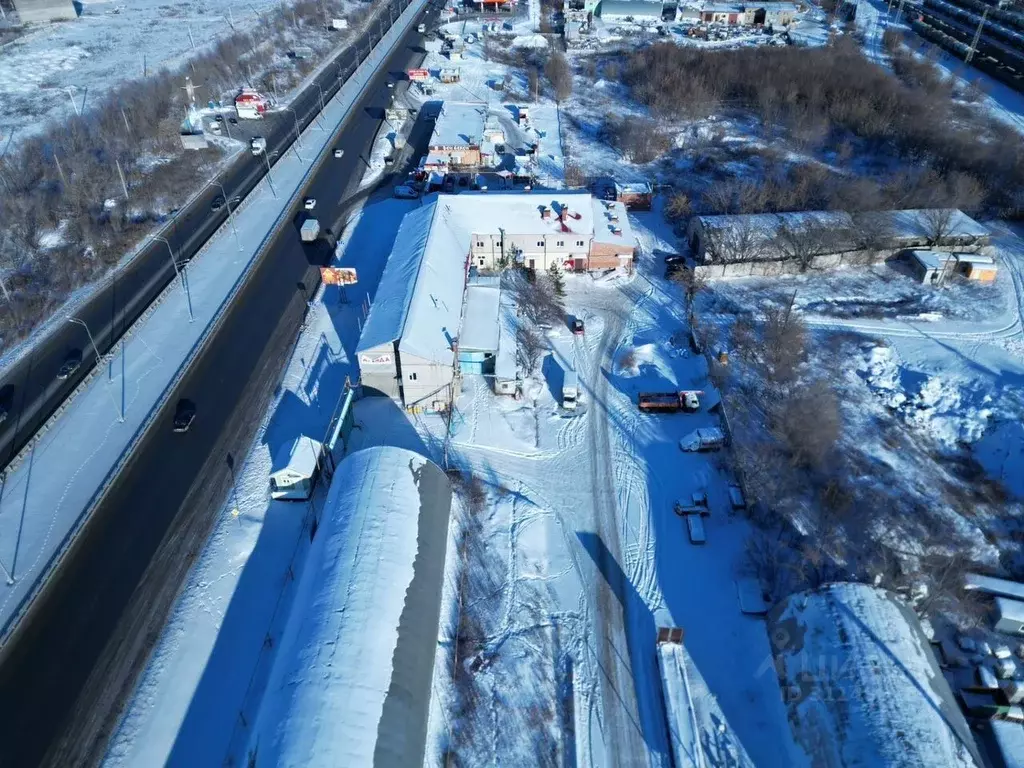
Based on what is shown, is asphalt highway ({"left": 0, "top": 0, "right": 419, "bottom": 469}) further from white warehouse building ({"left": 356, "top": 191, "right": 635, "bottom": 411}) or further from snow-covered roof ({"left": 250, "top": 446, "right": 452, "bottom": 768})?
snow-covered roof ({"left": 250, "top": 446, "right": 452, "bottom": 768})

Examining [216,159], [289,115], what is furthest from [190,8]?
[216,159]

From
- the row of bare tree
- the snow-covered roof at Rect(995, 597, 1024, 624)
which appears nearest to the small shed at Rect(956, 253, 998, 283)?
the row of bare tree

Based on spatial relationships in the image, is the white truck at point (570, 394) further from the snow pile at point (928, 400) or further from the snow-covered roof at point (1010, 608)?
the snow-covered roof at point (1010, 608)

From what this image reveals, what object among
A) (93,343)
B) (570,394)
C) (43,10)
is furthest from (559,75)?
(43,10)

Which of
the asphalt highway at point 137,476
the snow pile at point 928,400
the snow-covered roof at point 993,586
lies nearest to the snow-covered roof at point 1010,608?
the snow-covered roof at point 993,586

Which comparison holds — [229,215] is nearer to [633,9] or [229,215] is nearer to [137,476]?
[137,476]

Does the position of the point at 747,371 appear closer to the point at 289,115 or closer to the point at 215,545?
the point at 215,545
